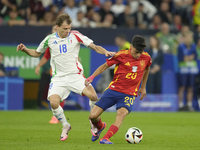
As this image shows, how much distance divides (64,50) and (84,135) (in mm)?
1761

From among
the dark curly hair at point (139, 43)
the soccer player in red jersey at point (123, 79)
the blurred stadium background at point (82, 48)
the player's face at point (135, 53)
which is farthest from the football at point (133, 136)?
the blurred stadium background at point (82, 48)

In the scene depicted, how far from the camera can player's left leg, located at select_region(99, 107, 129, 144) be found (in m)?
6.73

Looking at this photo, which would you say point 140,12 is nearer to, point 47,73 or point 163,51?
point 163,51

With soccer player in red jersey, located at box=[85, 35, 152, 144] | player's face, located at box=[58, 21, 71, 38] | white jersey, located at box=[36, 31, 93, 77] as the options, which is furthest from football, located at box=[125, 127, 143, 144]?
player's face, located at box=[58, 21, 71, 38]

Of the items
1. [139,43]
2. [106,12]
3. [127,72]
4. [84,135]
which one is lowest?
[84,135]

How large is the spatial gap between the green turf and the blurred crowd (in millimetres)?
5048

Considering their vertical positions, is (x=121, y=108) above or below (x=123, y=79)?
below

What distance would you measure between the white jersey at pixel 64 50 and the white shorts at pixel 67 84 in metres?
0.11

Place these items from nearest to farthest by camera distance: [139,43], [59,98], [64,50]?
1. [139,43]
2. [59,98]
3. [64,50]

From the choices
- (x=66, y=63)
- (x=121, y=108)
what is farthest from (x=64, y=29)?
(x=121, y=108)

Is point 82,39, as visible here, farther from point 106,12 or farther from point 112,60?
point 106,12

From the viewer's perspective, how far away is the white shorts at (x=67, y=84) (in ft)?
25.9

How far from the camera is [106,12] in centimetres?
1633

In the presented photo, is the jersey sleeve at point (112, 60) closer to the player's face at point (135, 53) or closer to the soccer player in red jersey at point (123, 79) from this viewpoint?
the soccer player in red jersey at point (123, 79)
